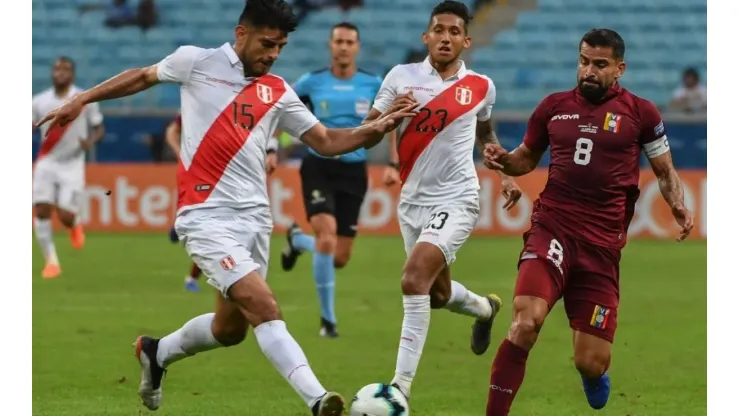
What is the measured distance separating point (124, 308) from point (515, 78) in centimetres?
1445

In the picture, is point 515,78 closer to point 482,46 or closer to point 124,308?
point 482,46

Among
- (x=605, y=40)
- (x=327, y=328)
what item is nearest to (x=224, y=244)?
(x=605, y=40)

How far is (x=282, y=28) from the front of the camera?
7.36 meters

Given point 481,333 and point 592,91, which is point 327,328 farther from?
point 592,91

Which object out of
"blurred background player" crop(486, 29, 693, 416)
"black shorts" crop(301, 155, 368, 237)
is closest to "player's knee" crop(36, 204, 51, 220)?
"black shorts" crop(301, 155, 368, 237)

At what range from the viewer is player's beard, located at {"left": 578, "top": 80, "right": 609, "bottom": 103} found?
7691 millimetres

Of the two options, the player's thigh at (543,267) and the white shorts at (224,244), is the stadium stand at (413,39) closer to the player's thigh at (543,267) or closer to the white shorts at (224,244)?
the player's thigh at (543,267)

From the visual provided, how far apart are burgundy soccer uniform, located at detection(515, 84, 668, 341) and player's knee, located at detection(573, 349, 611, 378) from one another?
0.11m

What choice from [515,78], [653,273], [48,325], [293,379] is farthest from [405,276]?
[515,78]

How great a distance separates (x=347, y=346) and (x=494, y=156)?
352 centimetres

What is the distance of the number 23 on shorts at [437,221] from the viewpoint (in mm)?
8781

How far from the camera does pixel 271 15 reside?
24.1 ft

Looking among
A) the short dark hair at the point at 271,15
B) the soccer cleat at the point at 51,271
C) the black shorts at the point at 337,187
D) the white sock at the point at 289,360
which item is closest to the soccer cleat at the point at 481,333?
the black shorts at the point at 337,187

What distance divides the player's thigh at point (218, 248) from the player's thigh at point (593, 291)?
183cm
